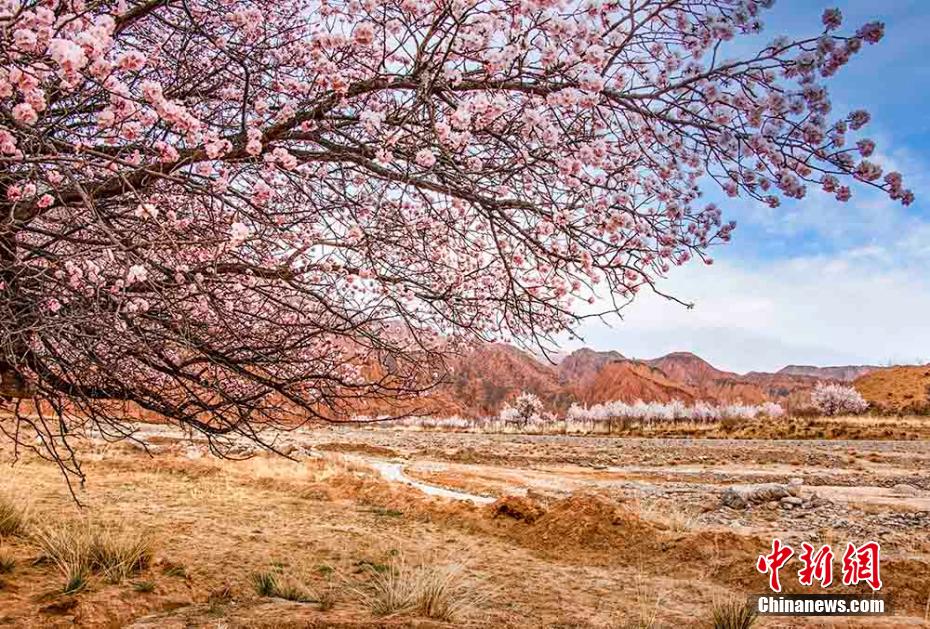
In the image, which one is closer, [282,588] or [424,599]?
[424,599]

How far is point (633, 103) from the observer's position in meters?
4.25

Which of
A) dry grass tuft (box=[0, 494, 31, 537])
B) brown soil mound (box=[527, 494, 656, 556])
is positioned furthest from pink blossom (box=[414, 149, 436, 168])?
dry grass tuft (box=[0, 494, 31, 537])

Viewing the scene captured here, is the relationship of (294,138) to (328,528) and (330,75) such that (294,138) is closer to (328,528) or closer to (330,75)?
(330,75)

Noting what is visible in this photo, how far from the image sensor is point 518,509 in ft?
33.3

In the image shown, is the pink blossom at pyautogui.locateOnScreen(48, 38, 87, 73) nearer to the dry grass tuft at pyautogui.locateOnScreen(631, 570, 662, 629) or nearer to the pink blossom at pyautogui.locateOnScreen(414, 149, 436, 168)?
the pink blossom at pyautogui.locateOnScreen(414, 149, 436, 168)

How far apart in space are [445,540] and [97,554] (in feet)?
14.3

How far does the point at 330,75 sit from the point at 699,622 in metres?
4.80

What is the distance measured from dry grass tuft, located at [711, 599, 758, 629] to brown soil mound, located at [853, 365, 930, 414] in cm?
6970

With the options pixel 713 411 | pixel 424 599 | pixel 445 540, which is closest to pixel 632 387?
pixel 713 411

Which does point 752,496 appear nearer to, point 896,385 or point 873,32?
point 873,32

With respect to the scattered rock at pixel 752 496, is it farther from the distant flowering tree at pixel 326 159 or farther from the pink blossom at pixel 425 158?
the pink blossom at pixel 425 158

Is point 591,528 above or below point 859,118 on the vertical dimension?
below

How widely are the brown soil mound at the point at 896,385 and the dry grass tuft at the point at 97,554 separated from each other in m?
71.4

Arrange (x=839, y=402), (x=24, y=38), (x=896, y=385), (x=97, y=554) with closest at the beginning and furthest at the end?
1. (x=24, y=38)
2. (x=97, y=554)
3. (x=839, y=402)
4. (x=896, y=385)
